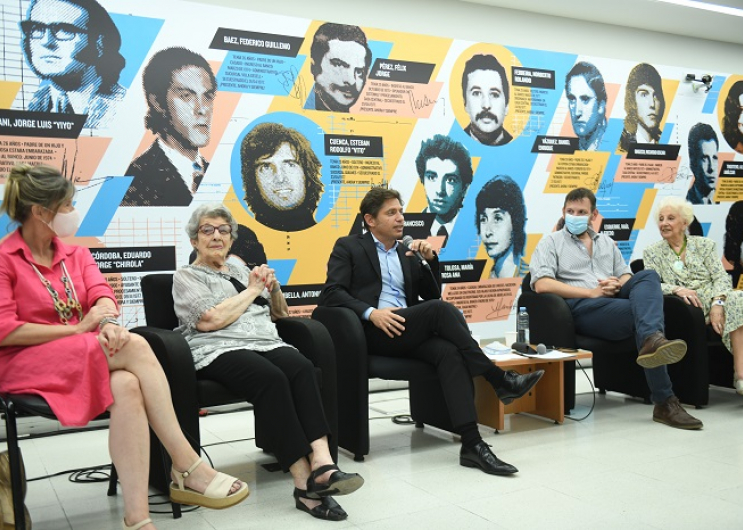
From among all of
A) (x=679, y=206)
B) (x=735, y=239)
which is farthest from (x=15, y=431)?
(x=735, y=239)

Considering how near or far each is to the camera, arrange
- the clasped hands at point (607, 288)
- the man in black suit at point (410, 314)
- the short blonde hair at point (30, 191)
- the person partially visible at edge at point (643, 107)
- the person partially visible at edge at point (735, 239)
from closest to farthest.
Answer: the short blonde hair at point (30, 191)
the man in black suit at point (410, 314)
the clasped hands at point (607, 288)
the person partially visible at edge at point (643, 107)
the person partially visible at edge at point (735, 239)

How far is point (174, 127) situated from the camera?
4270 mm

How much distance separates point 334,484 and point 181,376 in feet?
2.45

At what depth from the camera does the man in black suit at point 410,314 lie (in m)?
3.31

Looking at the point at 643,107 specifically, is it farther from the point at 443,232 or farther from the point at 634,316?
the point at 634,316

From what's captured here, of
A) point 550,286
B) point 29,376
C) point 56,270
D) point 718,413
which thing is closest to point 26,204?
point 56,270

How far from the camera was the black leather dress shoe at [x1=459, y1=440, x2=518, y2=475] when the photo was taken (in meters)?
3.13

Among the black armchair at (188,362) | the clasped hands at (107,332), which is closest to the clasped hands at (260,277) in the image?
the black armchair at (188,362)

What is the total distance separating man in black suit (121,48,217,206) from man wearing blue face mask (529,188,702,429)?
221 cm

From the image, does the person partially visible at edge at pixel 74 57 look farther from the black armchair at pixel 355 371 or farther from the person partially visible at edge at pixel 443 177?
the person partially visible at edge at pixel 443 177

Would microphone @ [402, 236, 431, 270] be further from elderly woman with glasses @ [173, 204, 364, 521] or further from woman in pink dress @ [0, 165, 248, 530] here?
woman in pink dress @ [0, 165, 248, 530]

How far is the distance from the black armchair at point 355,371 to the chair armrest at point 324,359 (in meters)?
0.17

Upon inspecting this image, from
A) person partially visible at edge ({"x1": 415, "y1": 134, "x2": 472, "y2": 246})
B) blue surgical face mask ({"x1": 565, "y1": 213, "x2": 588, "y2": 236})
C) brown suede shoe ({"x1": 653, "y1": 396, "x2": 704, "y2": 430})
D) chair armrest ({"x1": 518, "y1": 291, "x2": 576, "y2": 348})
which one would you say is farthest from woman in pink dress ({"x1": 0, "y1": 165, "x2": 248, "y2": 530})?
person partially visible at edge ({"x1": 415, "y1": 134, "x2": 472, "y2": 246})

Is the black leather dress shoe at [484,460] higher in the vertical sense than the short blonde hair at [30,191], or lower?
lower
